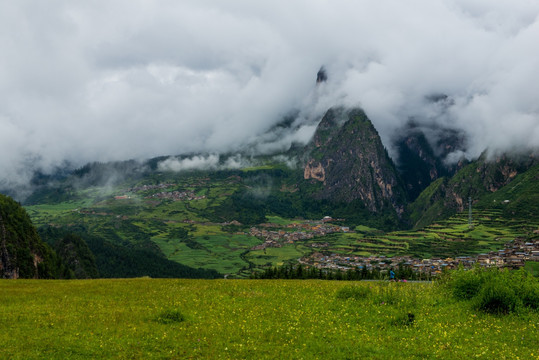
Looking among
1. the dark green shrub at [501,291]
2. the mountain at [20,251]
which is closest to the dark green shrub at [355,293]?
the dark green shrub at [501,291]

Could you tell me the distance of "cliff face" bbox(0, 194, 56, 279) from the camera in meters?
114

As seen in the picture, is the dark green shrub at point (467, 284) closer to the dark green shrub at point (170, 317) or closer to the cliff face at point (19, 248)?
the dark green shrub at point (170, 317)

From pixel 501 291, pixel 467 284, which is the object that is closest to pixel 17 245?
pixel 467 284

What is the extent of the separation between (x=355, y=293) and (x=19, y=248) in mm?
143615

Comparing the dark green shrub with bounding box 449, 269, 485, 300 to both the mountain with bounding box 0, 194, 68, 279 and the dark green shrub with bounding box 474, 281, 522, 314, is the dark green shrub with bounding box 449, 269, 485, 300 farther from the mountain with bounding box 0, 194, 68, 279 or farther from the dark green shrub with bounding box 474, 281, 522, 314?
the mountain with bounding box 0, 194, 68, 279

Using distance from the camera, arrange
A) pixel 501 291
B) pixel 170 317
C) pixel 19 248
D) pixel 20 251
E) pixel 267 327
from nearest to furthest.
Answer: pixel 267 327
pixel 170 317
pixel 501 291
pixel 20 251
pixel 19 248

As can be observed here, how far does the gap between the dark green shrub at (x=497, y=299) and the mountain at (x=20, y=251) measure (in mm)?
132863

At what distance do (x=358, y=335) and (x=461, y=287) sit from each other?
12.3 meters

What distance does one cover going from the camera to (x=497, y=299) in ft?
72.7

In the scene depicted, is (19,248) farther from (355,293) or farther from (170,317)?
(355,293)

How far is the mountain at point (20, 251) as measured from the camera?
375 feet

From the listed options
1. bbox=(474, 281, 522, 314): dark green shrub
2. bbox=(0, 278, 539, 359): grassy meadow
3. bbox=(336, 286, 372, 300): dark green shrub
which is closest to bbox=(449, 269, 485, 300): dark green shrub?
bbox=(0, 278, 539, 359): grassy meadow

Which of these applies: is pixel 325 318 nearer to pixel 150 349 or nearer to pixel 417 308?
pixel 417 308

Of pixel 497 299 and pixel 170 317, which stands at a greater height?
pixel 497 299
